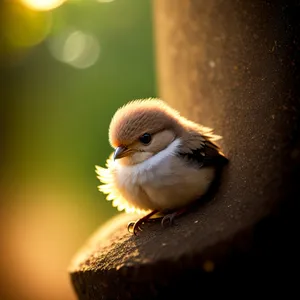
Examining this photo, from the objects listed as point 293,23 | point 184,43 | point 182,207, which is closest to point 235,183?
point 182,207

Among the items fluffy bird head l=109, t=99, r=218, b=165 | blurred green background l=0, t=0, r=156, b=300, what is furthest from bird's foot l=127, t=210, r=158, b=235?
blurred green background l=0, t=0, r=156, b=300

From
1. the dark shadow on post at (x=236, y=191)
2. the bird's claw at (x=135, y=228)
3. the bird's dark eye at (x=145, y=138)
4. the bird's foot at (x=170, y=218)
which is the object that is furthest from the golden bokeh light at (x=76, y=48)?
the bird's foot at (x=170, y=218)

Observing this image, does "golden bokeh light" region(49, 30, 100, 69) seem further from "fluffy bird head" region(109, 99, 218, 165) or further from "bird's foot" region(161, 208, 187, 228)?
"bird's foot" region(161, 208, 187, 228)

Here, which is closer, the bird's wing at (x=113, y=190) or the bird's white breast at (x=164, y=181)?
the bird's white breast at (x=164, y=181)

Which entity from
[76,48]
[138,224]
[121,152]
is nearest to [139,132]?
[121,152]

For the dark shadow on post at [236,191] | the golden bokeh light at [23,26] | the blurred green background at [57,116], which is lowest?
the dark shadow on post at [236,191]

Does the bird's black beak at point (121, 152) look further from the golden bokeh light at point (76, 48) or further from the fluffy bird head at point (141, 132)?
the golden bokeh light at point (76, 48)
